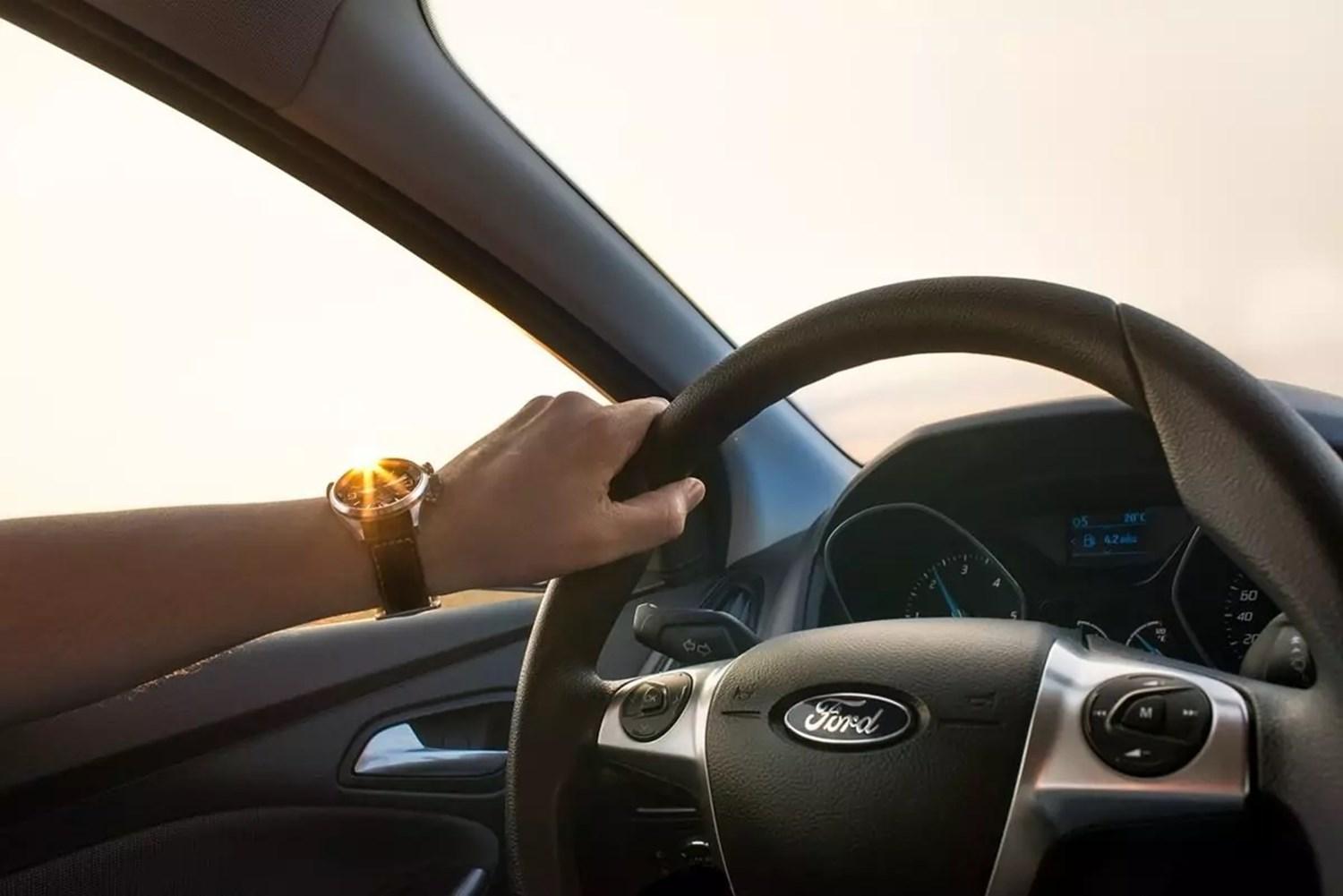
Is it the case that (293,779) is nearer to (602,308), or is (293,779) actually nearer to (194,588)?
(194,588)

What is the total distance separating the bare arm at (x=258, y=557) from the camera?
101cm

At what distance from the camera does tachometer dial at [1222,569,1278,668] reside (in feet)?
4.60

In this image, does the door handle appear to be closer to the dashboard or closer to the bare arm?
the dashboard

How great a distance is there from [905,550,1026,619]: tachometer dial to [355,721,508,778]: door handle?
1.95 feet

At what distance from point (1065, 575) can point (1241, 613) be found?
26cm

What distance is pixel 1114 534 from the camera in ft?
5.40

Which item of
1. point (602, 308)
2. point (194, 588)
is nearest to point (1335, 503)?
point (194, 588)

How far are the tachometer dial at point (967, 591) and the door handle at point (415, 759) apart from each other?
60cm

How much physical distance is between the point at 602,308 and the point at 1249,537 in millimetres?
1156

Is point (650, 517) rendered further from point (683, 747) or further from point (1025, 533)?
point (1025, 533)

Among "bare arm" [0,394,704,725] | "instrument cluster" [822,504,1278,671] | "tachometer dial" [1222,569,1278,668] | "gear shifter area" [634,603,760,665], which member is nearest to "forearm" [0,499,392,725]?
"bare arm" [0,394,704,725]

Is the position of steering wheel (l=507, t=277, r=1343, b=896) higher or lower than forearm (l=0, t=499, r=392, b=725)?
lower

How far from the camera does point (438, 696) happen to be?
1.73m

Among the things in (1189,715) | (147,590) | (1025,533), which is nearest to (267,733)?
(147,590)
